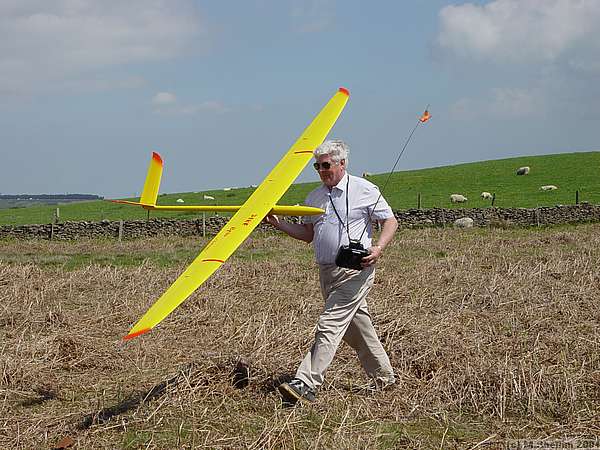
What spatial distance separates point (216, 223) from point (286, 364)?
22420 millimetres

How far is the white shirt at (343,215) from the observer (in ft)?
19.5

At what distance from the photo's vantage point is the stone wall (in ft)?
93.7

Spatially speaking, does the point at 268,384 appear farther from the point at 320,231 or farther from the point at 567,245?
the point at 567,245

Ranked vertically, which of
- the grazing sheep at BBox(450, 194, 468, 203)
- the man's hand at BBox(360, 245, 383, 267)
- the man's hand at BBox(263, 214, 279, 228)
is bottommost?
the grazing sheep at BBox(450, 194, 468, 203)

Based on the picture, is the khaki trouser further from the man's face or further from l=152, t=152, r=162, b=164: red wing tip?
l=152, t=152, r=162, b=164: red wing tip

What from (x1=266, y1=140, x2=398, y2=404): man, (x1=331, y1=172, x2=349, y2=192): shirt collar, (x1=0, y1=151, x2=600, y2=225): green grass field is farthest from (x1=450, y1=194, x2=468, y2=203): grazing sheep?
(x1=331, y1=172, x2=349, y2=192): shirt collar

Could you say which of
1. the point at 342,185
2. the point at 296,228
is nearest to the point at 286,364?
the point at 296,228

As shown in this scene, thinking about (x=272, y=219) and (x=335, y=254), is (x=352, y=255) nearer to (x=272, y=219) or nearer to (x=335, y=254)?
(x=335, y=254)

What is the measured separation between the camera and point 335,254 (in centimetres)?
594

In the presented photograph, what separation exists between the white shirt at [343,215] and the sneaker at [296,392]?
3.54ft

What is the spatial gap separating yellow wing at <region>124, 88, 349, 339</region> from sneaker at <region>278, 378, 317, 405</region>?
1.18 metres

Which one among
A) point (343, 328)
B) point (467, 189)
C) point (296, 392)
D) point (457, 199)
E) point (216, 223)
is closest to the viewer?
point (296, 392)

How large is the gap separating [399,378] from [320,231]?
156cm

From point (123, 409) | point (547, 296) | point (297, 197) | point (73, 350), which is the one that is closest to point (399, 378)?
point (123, 409)
